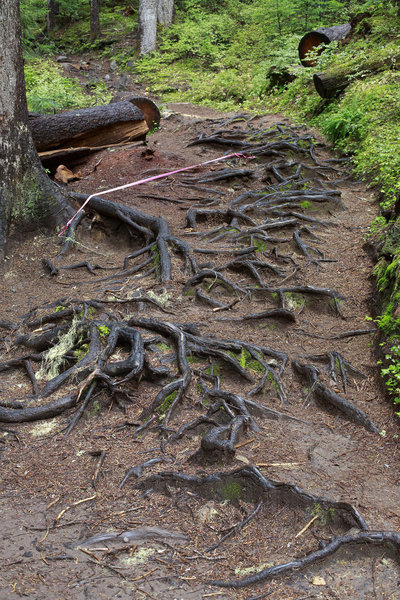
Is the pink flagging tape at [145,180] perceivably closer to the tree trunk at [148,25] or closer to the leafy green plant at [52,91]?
the leafy green plant at [52,91]

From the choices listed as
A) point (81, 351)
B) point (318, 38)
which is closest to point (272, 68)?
point (318, 38)

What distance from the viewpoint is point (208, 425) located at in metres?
5.18

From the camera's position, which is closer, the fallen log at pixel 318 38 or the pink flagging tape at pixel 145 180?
the pink flagging tape at pixel 145 180

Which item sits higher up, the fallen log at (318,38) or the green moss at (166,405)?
the fallen log at (318,38)

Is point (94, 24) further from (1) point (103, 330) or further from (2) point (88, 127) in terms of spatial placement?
(1) point (103, 330)

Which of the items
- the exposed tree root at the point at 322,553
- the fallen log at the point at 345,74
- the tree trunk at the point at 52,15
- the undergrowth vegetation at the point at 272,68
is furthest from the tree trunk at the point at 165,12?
the exposed tree root at the point at 322,553

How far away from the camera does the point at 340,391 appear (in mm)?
5797

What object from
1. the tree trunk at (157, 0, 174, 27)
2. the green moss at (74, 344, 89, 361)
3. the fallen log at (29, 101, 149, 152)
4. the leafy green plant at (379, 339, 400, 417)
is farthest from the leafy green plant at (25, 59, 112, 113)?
the leafy green plant at (379, 339, 400, 417)

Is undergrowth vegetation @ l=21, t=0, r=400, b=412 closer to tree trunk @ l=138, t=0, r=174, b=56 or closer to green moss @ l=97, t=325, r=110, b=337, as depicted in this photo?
tree trunk @ l=138, t=0, r=174, b=56

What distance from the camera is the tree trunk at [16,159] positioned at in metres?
8.02

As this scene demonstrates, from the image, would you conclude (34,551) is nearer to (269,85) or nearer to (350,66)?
(350,66)

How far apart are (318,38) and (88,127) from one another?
423 inches

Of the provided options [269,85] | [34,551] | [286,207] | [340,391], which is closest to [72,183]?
[286,207]

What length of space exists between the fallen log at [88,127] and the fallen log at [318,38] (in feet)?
27.2
